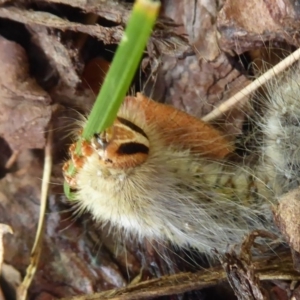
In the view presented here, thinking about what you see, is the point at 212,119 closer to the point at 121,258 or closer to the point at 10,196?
the point at 121,258

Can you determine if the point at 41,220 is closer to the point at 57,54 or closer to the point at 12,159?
the point at 12,159

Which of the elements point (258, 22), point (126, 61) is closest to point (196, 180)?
point (258, 22)

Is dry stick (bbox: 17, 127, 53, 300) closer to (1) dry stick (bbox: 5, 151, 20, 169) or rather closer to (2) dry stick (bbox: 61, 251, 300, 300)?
(1) dry stick (bbox: 5, 151, 20, 169)

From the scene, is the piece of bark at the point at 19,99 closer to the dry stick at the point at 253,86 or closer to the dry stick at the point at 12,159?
the dry stick at the point at 12,159

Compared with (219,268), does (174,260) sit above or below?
below

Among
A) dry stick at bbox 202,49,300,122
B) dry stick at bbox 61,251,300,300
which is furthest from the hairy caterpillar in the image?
dry stick at bbox 61,251,300,300

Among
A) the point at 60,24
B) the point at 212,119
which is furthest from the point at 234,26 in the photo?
the point at 60,24
